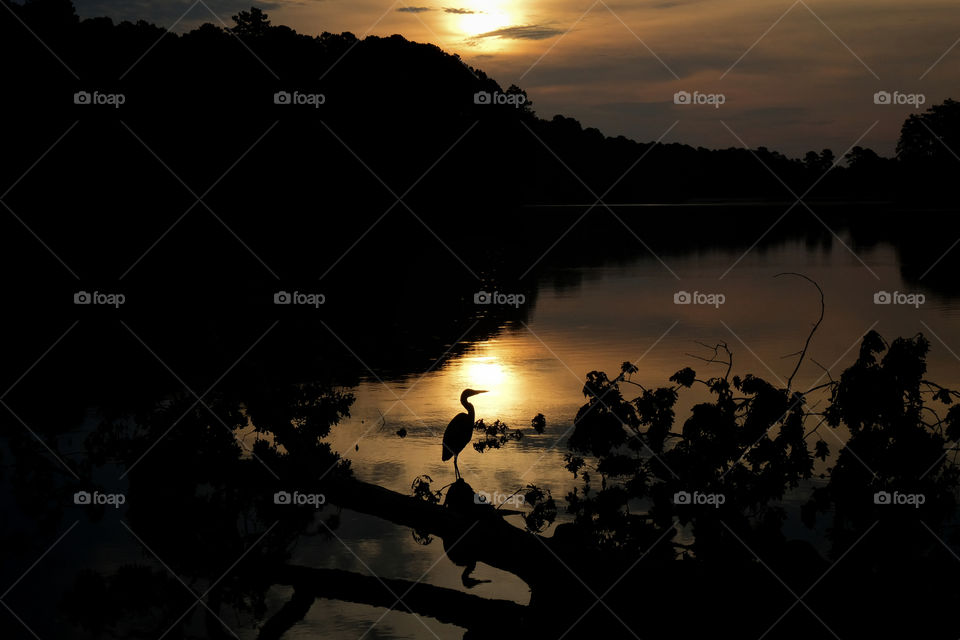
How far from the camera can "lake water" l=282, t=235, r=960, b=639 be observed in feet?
37.9

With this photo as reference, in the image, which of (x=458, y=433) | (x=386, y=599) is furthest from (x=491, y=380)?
(x=386, y=599)

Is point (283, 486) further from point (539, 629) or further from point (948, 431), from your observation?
point (948, 431)

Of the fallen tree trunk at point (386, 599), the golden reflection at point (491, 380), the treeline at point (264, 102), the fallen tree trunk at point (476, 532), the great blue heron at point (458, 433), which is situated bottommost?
the fallen tree trunk at point (386, 599)

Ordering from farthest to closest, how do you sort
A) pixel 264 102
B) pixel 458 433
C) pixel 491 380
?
pixel 264 102
pixel 491 380
pixel 458 433

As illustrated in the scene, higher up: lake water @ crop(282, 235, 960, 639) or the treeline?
the treeline

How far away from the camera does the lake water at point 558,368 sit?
11.6 metres

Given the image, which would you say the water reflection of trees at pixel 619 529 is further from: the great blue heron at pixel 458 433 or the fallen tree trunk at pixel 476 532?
the great blue heron at pixel 458 433

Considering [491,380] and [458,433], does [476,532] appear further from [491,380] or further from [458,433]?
[491,380]

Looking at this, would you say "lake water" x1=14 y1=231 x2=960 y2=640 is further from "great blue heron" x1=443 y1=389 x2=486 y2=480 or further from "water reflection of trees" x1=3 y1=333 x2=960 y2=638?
"great blue heron" x1=443 y1=389 x2=486 y2=480

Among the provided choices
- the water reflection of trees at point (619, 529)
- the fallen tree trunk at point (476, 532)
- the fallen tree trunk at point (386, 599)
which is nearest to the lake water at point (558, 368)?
the fallen tree trunk at point (386, 599)

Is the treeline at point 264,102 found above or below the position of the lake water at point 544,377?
above

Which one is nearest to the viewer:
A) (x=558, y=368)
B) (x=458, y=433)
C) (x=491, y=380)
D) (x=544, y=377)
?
(x=458, y=433)

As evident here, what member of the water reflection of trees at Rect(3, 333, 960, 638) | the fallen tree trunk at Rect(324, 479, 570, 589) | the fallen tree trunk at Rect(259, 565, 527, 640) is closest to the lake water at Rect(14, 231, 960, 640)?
the fallen tree trunk at Rect(259, 565, 527, 640)

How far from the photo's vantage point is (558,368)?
21.9 metres
